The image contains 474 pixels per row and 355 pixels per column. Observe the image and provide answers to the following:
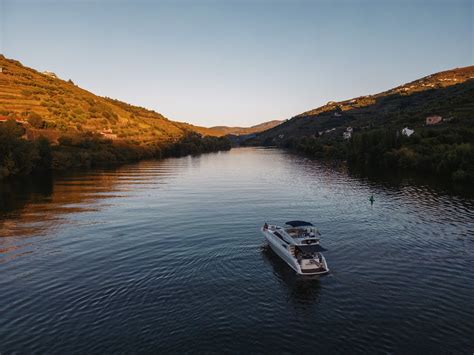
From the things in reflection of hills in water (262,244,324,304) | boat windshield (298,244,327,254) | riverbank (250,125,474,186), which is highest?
riverbank (250,125,474,186)

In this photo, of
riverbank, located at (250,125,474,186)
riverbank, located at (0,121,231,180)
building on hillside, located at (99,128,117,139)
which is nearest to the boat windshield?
riverbank, located at (250,125,474,186)

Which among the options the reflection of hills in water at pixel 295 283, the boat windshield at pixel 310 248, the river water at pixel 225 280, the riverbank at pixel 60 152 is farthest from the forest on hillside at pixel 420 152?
the riverbank at pixel 60 152

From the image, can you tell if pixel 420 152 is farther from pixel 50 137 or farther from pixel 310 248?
pixel 50 137

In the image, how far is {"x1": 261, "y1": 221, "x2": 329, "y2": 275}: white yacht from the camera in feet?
→ 113

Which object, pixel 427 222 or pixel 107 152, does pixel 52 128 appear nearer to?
pixel 107 152

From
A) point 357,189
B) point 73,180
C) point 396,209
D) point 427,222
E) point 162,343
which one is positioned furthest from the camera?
point 73,180

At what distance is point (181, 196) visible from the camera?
7775 centimetres

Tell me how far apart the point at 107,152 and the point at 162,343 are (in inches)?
5548

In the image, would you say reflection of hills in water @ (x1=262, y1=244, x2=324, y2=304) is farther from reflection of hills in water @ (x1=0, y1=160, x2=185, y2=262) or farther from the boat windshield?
reflection of hills in water @ (x1=0, y1=160, x2=185, y2=262)

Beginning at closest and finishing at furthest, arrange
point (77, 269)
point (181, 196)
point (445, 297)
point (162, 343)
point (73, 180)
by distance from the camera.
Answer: point (162, 343), point (445, 297), point (77, 269), point (181, 196), point (73, 180)

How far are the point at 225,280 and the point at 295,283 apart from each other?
6.90 metres

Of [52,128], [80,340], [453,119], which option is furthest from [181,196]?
[453,119]

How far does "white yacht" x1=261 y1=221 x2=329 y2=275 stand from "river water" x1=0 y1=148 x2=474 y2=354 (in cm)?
114

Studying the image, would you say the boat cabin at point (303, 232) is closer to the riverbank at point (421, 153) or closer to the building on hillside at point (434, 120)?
the riverbank at point (421, 153)
